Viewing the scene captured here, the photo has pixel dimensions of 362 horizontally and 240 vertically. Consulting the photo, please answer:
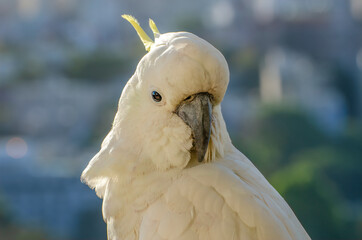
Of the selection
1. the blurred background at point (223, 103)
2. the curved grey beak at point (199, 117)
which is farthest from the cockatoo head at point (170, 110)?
the blurred background at point (223, 103)

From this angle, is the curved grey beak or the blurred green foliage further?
the blurred green foliage

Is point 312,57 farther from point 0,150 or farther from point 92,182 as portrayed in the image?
point 92,182

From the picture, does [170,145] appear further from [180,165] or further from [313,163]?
[313,163]

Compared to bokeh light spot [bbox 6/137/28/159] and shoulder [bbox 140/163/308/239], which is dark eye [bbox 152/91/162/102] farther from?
bokeh light spot [bbox 6/137/28/159]

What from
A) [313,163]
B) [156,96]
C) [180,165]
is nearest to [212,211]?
[180,165]

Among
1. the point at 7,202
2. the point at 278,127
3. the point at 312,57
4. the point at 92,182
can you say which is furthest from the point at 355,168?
the point at 92,182

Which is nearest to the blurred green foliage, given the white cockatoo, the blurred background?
the blurred background
